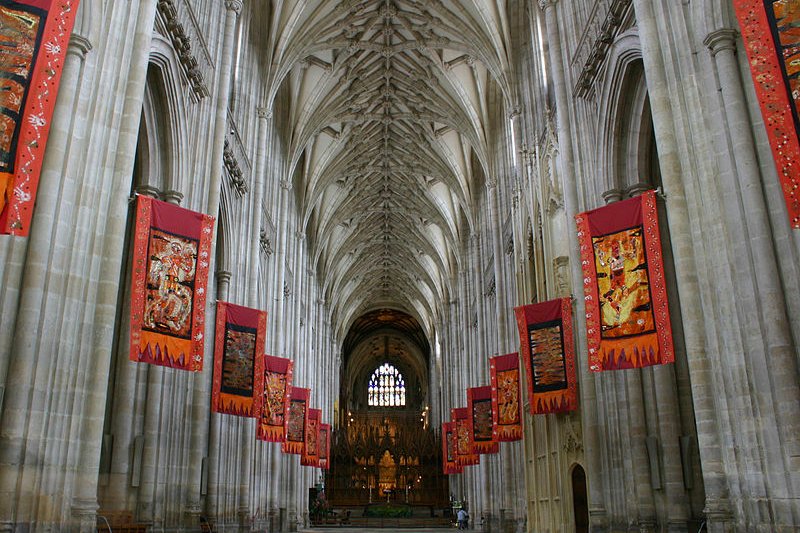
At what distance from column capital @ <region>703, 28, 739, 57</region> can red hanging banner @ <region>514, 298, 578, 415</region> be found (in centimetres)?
808

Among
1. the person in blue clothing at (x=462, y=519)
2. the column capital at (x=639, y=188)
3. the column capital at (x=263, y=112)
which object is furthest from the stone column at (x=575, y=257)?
the person in blue clothing at (x=462, y=519)

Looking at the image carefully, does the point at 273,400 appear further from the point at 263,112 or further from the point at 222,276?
the point at 263,112

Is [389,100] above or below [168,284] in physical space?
above

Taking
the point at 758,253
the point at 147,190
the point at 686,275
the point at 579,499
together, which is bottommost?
the point at 579,499

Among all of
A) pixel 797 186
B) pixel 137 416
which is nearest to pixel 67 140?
pixel 137 416

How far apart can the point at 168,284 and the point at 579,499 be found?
41.9 feet

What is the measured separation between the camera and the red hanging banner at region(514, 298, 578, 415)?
1709 cm

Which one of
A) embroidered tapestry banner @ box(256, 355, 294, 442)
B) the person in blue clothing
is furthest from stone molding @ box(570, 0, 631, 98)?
A: the person in blue clothing

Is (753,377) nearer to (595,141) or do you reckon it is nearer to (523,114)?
(595,141)

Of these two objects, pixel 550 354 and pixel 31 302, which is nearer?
A: pixel 31 302

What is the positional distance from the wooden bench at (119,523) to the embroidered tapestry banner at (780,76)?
1151 cm

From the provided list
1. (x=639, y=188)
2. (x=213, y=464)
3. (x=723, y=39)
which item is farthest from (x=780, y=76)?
(x=213, y=464)

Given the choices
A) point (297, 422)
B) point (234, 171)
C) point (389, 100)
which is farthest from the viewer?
point (389, 100)

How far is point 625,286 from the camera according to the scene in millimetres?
12547
